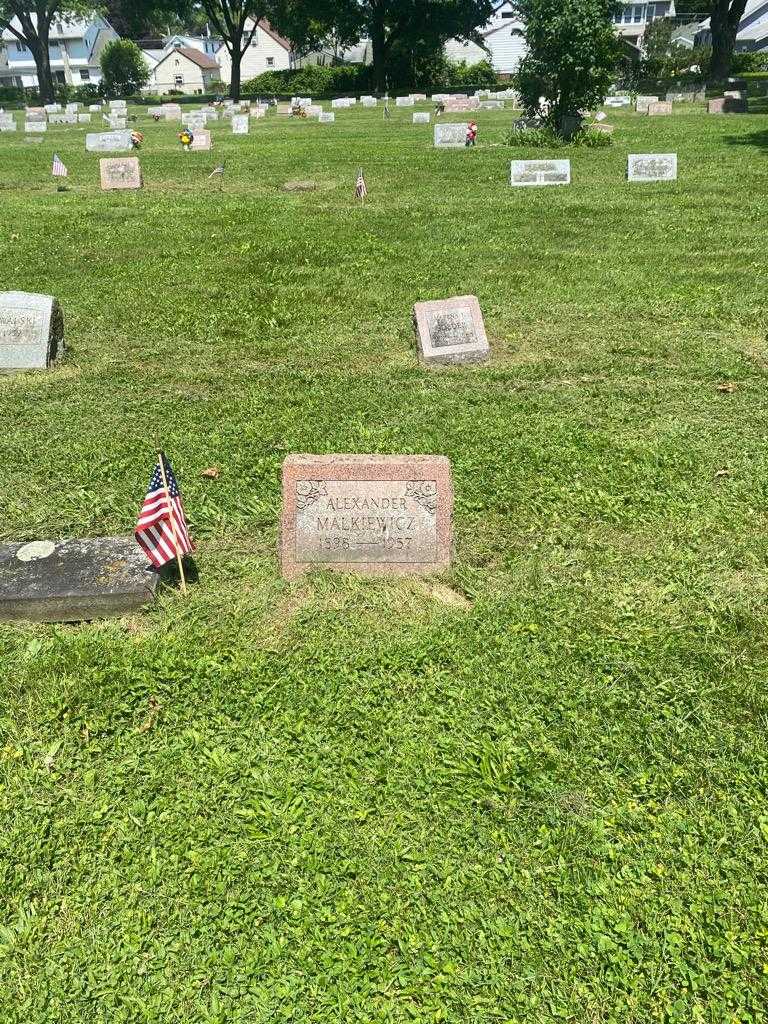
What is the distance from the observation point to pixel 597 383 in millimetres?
7980

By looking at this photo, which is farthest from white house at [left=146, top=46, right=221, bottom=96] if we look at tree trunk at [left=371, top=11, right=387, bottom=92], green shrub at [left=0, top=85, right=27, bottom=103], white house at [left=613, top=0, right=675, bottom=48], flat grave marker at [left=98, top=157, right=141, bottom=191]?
flat grave marker at [left=98, top=157, right=141, bottom=191]

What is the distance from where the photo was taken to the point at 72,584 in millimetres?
4836

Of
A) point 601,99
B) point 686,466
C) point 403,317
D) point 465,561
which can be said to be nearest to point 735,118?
point 601,99

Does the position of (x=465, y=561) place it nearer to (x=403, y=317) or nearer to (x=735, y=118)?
(x=403, y=317)

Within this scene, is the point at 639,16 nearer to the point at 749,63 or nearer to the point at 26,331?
the point at 749,63

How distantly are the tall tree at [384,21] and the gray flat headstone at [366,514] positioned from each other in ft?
195

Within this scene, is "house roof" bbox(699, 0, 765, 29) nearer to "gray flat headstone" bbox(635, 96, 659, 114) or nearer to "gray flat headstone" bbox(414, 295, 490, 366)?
"gray flat headstone" bbox(635, 96, 659, 114)

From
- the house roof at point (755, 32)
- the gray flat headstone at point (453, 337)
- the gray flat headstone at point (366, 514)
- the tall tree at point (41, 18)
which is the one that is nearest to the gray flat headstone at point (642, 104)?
the gray flat headstone at point (453, 337)

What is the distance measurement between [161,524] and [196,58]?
Result: 335 feet

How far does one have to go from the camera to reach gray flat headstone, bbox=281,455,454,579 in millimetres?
4828

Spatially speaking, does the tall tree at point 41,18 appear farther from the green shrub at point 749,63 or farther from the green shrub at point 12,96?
the green shrub at point 749,63

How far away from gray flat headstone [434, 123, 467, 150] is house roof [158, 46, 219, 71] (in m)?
77.9

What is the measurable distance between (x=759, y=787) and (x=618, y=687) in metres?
0.84

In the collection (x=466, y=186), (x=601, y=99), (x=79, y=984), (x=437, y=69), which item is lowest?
(x=79, y=984)
